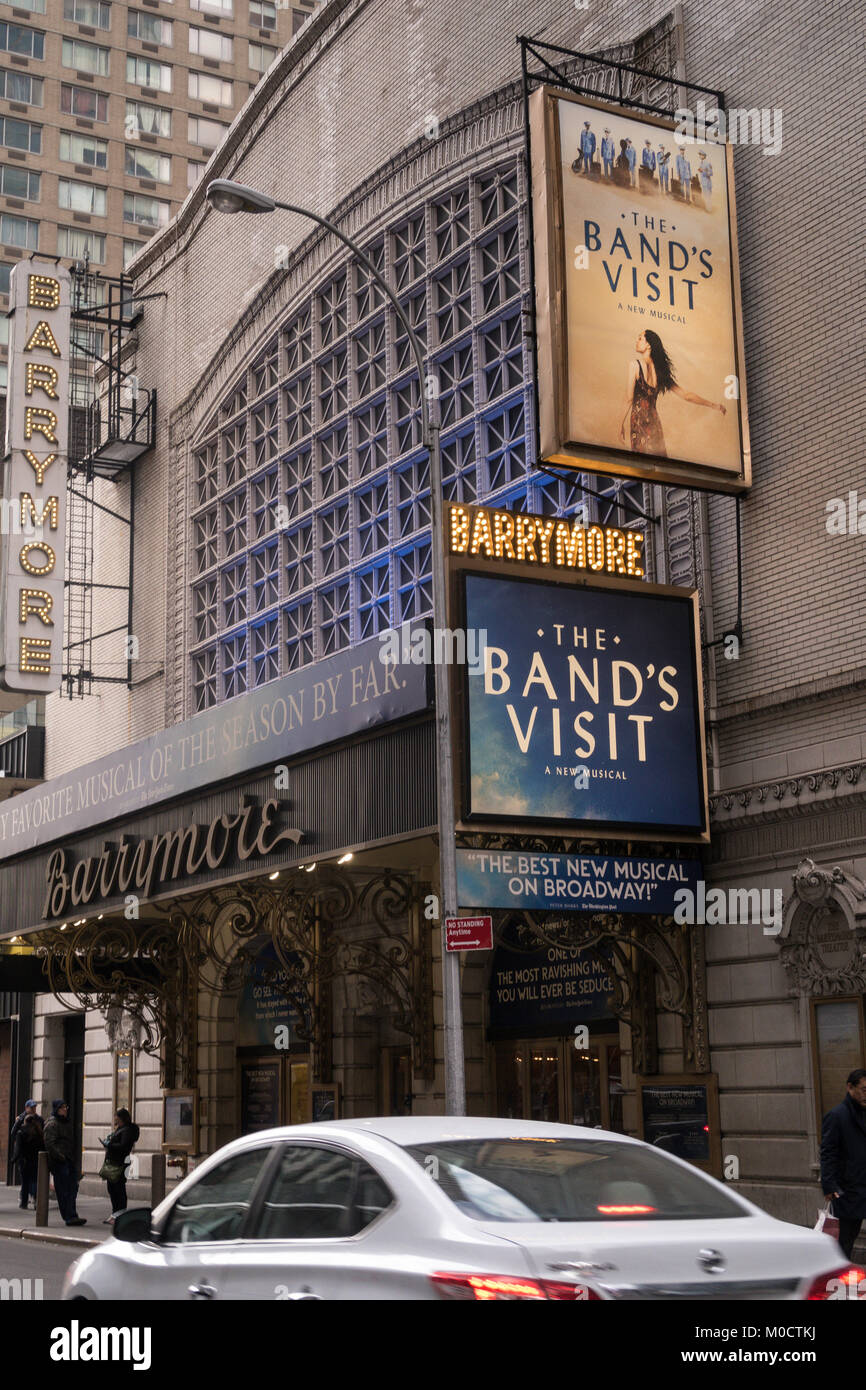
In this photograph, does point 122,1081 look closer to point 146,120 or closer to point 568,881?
point 568,881

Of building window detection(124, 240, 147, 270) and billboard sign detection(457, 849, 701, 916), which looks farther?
building window detection(124, 240, 147, 270)

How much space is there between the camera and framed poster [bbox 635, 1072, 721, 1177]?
17.7 metres

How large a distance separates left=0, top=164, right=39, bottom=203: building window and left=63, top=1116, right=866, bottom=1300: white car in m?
63.8

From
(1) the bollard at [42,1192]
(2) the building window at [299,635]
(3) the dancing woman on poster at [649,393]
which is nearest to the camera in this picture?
(3) the dancing woman on poster at [649,393]

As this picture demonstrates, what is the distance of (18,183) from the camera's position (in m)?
65.7

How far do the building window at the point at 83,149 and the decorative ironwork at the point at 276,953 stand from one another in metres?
46.2

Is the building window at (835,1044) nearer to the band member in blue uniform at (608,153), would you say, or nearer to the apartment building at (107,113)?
the band member in blue uniform at (608,153)

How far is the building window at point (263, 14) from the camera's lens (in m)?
73.6

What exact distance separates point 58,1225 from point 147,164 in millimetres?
54045

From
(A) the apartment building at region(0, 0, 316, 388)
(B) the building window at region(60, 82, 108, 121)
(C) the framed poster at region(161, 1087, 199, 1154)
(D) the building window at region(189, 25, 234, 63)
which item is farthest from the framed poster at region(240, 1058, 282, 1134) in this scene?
(D) the building window at region(189, 25, 234, 63)

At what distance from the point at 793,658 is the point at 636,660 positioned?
1640mm

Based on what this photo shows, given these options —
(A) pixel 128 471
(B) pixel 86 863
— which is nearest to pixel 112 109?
(A) pixel 128 471

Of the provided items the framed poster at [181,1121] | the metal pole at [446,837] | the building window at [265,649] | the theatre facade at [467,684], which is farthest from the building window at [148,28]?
the metal pole at [446,837]

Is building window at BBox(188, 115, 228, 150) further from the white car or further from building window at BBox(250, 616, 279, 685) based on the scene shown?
the white car
